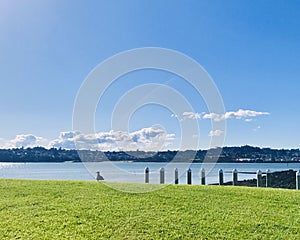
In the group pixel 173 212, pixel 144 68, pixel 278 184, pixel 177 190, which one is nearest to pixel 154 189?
pixel 177 190

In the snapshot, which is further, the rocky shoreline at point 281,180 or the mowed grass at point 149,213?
the rocky shoreline at point 281,180

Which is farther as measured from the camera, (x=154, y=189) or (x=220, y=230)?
(x=154, y=189)

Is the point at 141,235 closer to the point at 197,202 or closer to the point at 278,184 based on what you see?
the point at 197,202

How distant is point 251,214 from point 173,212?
1.66 metres

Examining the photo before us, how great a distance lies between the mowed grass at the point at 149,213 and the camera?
7.09m

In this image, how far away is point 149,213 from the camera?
811 cm

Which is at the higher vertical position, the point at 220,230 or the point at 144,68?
the point at 144,68

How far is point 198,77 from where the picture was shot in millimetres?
11359

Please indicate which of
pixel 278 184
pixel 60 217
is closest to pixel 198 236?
pixel 60 217

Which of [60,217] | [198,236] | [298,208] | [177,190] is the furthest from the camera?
[177,190]

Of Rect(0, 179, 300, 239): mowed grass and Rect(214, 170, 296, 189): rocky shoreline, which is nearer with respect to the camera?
Rect(0, 179, 300, 239): mowed grass

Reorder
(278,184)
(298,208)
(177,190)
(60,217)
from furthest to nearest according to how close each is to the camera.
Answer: (278,184), (177,190), (298,208), (60,217)

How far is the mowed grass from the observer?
7.09m

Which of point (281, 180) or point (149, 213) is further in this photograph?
point (281, 180)
